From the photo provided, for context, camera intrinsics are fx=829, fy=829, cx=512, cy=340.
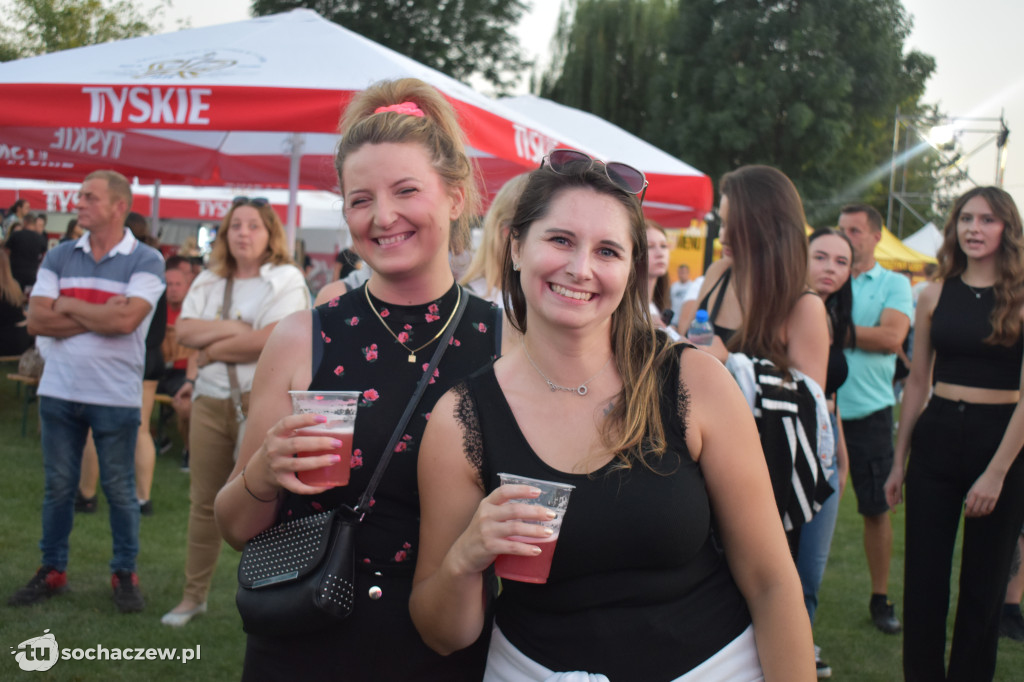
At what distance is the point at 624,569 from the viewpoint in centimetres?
173

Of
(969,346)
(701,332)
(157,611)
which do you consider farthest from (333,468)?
(157,611)

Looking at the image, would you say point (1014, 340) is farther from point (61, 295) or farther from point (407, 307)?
point (61, 295)

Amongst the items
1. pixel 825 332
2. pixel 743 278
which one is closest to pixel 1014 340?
pixel 825 332

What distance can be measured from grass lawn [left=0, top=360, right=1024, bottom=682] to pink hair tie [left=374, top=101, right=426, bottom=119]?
318 centimetres

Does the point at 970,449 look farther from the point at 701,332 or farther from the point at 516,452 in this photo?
the point at 516,452

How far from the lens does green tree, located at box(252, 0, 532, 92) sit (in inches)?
1144

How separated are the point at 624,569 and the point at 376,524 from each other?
582 mm

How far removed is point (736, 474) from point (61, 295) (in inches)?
176

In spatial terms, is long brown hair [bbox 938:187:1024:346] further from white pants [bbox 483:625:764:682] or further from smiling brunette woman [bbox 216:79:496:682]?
smiling brunette woman [bbox 216:79:496:682]

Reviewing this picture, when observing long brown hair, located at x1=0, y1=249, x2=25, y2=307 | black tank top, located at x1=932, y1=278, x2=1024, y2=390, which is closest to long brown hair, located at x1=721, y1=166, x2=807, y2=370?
black tank top, located at x1=932, y1=278, x2=1024, y2=390

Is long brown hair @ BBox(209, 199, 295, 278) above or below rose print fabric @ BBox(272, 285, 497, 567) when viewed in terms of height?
above

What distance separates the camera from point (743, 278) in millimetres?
3402

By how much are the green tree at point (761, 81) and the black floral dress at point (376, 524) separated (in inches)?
1112

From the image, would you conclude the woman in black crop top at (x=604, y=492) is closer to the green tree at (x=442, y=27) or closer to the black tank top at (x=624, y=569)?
the black tank top at (x=624, y=569)
